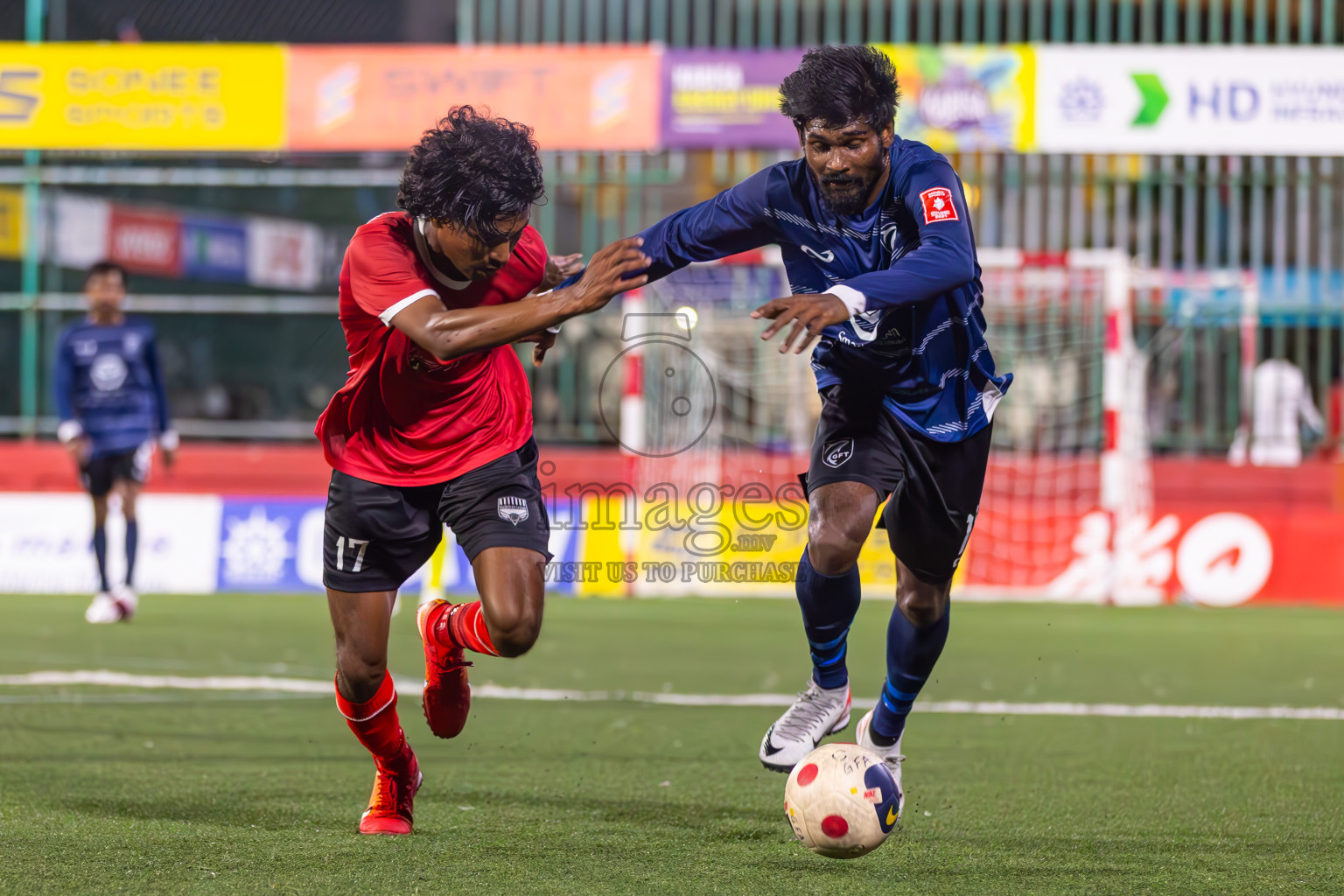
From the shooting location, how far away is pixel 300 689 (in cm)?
783

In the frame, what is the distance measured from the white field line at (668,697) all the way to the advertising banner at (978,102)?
24.8 feet

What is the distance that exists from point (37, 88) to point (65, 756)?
10.6 m

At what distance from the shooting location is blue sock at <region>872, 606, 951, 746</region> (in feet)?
17.0

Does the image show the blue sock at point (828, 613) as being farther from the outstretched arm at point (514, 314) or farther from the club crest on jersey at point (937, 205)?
the outstretched arm at point (514, 314)

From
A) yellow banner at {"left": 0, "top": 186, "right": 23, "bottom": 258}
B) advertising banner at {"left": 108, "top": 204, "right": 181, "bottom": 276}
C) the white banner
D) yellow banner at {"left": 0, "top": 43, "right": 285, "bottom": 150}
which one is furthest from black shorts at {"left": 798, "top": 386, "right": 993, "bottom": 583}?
advertising banner at {"left": 108, "top": 204, "right": 181, "bottom": 276}

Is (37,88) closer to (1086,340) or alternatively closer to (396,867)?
(1086,340)

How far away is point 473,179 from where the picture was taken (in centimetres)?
445

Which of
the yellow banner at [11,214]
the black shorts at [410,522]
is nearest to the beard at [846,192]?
the black shorts at [410,522]

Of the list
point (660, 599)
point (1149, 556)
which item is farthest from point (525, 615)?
point (1149, 556)

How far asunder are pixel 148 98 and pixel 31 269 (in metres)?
1.90

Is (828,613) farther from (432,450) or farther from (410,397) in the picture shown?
(410,397)

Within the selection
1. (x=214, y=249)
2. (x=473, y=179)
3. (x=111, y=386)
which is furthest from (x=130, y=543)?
(x=214, y=249)

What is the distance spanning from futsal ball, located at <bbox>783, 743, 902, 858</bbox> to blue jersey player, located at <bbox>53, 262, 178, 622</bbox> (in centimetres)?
785

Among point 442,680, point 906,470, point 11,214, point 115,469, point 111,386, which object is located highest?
point 11,214
